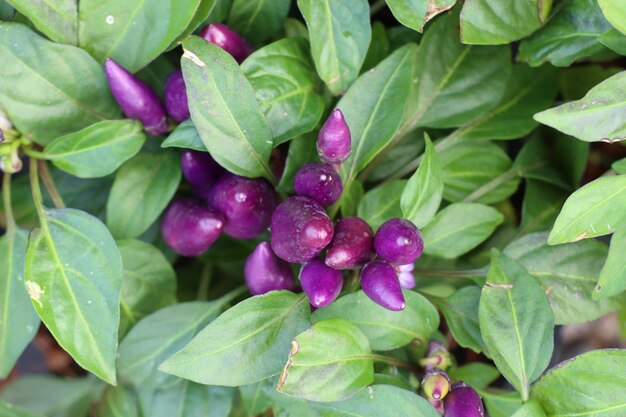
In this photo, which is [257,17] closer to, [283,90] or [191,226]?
[283,90]

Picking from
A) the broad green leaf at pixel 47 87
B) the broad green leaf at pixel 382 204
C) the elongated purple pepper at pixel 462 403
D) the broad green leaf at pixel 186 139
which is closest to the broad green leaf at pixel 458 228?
the broad green leaf at pixel 382 204

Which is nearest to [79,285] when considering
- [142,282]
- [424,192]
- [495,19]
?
[142,282]

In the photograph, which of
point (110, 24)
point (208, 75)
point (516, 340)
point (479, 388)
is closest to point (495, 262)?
point (516, 340)

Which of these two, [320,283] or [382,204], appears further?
[382,204]

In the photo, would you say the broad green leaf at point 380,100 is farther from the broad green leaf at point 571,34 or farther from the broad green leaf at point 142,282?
the broad green leaf at point 142,282

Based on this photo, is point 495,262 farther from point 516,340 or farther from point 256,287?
point 256,287

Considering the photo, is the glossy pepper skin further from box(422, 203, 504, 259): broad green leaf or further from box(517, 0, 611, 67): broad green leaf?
box(517, 0, 611, 67): broad green leaf

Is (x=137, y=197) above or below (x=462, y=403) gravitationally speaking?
above
